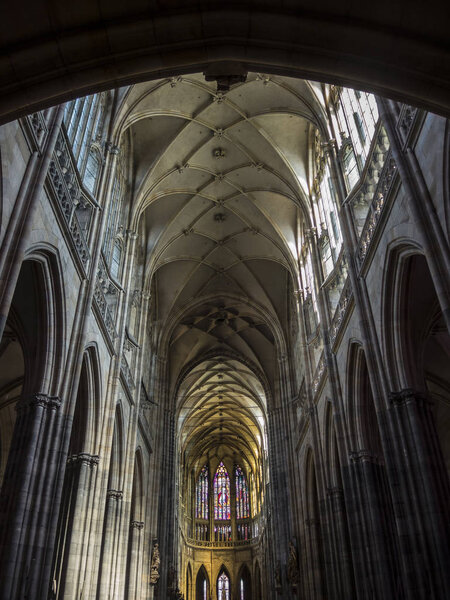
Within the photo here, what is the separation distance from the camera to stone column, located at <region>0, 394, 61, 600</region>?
29.0 ft

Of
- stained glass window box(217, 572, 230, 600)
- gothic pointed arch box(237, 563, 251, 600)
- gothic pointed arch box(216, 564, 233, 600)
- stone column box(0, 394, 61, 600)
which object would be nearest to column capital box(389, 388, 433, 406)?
stone column box(0, 394, 61, 600)

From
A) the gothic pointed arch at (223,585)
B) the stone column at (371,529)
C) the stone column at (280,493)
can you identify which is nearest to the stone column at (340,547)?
the stone column at (371,529)

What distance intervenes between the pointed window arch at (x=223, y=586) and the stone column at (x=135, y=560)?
3038cm

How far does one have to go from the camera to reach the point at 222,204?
24.3 meters

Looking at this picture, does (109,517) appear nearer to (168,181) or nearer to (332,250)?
(332,250)

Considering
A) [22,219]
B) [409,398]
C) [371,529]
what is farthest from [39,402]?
[371,529]

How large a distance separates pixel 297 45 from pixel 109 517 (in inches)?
583

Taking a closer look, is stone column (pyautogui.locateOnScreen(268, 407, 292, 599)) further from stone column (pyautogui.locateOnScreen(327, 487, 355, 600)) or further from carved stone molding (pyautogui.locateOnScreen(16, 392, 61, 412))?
carved stone molding (pyautogui.locateOnScreen(16, 392, 61, 412))

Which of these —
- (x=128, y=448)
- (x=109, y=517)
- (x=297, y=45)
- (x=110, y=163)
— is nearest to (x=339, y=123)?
(x=110, y=163)

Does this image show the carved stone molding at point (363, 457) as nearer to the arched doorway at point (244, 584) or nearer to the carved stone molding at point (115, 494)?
the carved stone molding at point (115, 494)

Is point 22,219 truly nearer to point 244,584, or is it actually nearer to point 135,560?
point 135,560

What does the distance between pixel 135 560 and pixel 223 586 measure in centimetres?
3129

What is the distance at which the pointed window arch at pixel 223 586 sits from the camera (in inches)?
1858

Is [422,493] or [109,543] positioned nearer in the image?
[422,493]
